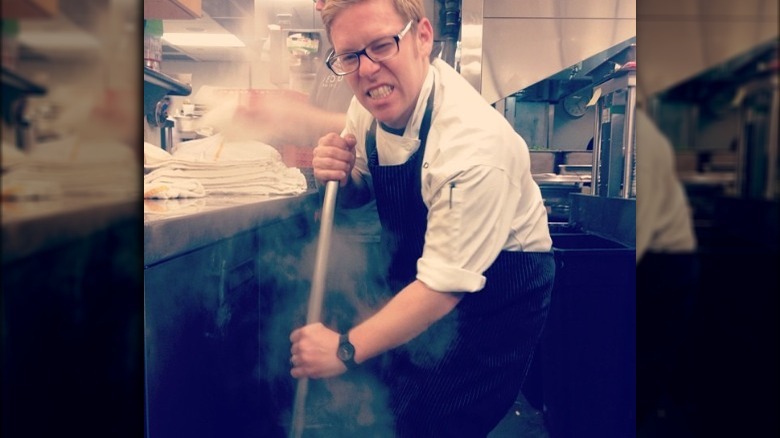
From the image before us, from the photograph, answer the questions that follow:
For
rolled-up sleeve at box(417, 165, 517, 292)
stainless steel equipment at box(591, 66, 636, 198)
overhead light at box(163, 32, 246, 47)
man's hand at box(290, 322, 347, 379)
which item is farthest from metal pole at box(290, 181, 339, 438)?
Result: stainless steel equipment at box(591, 66, 636, 198)

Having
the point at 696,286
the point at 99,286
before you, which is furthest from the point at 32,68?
the point at 696,286

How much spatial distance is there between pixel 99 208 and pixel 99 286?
7.6 inches

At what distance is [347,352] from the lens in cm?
153

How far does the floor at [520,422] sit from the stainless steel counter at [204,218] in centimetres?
70

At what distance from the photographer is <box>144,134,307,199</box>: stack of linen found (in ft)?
4.92

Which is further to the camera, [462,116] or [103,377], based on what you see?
[103,377]

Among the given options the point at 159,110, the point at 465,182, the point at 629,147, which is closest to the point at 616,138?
the point at 629,147

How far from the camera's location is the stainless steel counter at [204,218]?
3.91ft

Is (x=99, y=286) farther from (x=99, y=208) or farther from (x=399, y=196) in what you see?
(x=399, y=196)

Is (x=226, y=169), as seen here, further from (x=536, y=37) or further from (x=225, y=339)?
(x=536, y=37)

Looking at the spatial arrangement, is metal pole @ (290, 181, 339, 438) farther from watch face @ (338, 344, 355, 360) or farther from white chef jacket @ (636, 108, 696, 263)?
white chef jacket @ (636, 108, 696, 263)

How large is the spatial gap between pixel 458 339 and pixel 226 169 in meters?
0.68

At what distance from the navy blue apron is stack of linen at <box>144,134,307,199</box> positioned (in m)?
0.21

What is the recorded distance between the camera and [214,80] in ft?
4.98
